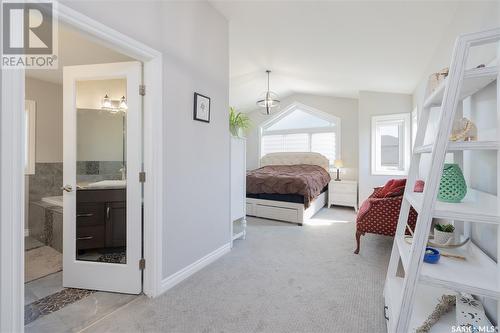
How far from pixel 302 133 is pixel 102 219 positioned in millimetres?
5487

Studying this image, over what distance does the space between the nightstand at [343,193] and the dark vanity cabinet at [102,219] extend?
14.5 feet

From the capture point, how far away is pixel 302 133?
6.78m

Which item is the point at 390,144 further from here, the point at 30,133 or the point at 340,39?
the point at 30,133

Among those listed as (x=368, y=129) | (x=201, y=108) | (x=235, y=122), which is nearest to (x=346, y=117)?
(x=368, y=129)

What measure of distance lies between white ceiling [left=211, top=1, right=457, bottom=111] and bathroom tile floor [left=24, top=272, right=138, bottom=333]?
3078 millimetres

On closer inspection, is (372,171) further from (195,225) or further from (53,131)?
(53,131)

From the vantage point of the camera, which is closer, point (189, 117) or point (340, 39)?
point (189, 117)

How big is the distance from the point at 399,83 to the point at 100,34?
4.41m

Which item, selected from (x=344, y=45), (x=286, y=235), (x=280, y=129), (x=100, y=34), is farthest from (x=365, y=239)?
(x=280, y=129)

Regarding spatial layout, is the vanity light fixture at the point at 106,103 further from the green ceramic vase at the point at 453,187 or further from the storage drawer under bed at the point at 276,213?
the storage drawer under bed at the point at 276,213

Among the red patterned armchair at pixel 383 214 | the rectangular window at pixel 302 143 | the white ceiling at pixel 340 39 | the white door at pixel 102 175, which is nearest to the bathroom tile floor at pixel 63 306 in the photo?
the white door at pixel 102 175

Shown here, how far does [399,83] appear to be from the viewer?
411 centimetres

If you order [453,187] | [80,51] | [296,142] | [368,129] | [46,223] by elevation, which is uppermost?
[80,51]

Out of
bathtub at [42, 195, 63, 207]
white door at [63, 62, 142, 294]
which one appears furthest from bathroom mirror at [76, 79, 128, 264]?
bathtub at [42, 195, 63, 207]
